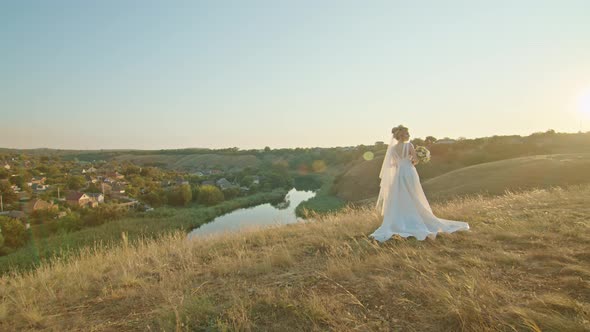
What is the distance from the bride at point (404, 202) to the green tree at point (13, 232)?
30.7m

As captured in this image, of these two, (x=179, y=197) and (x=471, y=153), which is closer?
(x=471, y=153)

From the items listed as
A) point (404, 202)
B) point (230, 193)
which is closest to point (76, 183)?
point (230, 193)

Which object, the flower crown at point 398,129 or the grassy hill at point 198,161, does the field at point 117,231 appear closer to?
the flower crown at point 398,129

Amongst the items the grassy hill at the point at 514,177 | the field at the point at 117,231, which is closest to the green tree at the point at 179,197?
the field at the point at 117,231

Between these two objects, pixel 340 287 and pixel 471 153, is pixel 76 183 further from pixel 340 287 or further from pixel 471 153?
pixel 471 153

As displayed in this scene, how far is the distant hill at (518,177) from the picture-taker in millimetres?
21000

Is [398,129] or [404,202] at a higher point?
[398,129]

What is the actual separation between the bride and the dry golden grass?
374mm

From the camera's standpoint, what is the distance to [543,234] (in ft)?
17.3

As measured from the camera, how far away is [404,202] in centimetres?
657

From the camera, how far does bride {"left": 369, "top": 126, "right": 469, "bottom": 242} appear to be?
6.09 metres

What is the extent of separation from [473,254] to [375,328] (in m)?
2.62

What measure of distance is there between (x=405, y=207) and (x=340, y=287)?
3.34 m

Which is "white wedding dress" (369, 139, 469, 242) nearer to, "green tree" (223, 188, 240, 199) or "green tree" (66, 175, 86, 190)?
"green tree" (223, 188, 240, 199)
